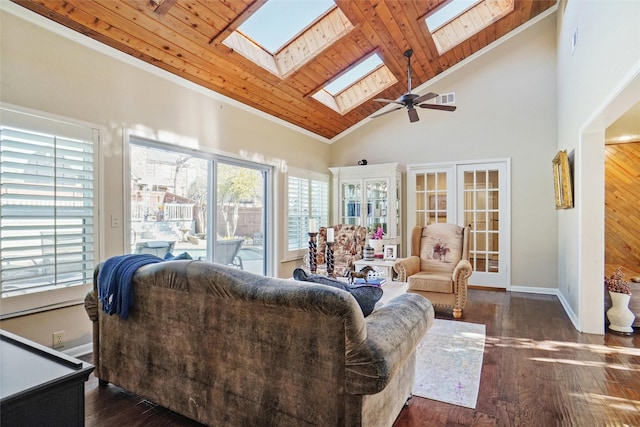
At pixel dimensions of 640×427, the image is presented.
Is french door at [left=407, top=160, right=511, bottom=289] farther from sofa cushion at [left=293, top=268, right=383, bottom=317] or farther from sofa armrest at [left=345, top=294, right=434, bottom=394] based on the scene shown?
sofa cushion at [left=293, top=268, right=383, bottom=317]

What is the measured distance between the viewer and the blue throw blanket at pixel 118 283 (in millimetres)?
2152

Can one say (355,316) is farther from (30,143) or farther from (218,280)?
(30,143)

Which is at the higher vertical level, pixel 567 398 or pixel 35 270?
pixel 35 270

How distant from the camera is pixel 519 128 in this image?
5.62m

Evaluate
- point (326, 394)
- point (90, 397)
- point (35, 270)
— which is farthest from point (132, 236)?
point (326, 394)

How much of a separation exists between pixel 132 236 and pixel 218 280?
2.13 meters

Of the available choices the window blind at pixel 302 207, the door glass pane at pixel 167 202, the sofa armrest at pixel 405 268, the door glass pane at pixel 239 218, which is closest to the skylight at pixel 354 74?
the window blind at pixel 302 207

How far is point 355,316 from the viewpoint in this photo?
1.53 meters

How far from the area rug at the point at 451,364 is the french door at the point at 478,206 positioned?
2.27 metres

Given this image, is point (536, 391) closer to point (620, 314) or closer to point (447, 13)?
point (620, 314)

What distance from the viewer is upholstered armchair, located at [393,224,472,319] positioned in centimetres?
417

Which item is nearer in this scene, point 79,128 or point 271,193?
point 79,128

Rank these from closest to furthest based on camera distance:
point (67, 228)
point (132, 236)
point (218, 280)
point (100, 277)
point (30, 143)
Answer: point (218, 280)
point (100, 277)
point (30, 143)
point (67, 228)
point (132, 236)

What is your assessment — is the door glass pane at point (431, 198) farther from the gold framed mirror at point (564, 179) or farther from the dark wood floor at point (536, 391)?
the dark wood floor at point (536, 391)
